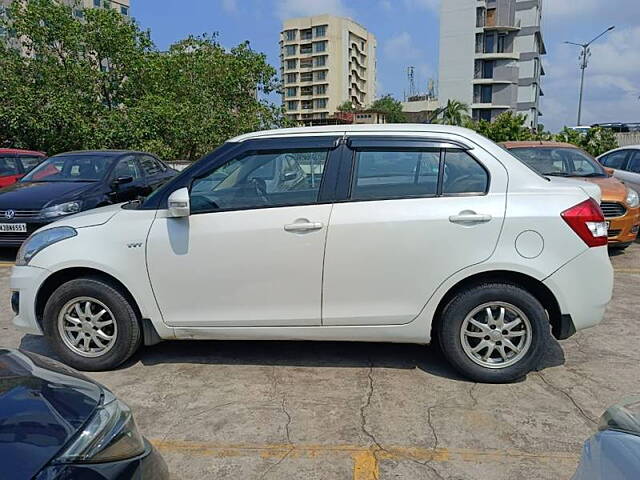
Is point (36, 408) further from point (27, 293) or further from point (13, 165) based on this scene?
point (13, 165)

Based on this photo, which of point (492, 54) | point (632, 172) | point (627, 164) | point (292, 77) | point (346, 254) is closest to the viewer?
point (346, 254)

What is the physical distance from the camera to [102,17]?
1744 centimetres

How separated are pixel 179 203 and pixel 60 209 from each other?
14.0ft

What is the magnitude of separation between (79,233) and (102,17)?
17.4 m

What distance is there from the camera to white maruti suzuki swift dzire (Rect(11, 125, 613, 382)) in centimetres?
313

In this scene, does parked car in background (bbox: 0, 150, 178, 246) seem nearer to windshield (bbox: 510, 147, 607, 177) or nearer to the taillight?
the taillight

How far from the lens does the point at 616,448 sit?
145cm

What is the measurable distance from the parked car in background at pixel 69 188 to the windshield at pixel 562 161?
6.66 meters

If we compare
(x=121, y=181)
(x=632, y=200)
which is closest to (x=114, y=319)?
(x=121, y=181)

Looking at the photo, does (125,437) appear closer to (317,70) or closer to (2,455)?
(2,455)

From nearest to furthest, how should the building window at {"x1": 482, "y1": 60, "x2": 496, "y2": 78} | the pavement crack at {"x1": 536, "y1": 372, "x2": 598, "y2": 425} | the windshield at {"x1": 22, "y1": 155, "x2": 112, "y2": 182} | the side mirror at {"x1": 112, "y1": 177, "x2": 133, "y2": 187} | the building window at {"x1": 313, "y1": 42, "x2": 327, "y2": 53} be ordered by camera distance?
1. the pavement crack at {"x1": 536, "y1": 372, "x2": 598, "y2": 425}
2. the side mirror at {"x1": 112, "y1": 177, "x2": 133, "y2": 187}
3. the windshield at {"x1": 22, "y1": 155, "x2": 112, "y2": 182}
4. the building window at {"x1": 482, "y1": 60, "x2": 496, "y2": 78}
5. the building window at {"x1": 313, "y1": 42, "x2": 327, "y2": 53}

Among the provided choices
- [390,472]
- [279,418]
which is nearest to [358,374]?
[279,418]

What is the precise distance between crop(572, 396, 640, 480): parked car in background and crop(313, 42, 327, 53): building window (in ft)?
309

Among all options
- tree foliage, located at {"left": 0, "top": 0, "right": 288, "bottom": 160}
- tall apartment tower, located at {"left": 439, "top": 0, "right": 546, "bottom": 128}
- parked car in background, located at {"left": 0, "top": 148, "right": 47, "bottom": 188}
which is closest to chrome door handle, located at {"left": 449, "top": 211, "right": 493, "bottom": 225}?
parked car in background, located at {"left": 0, "top": 148, "right": 47, "bottom": 188}
